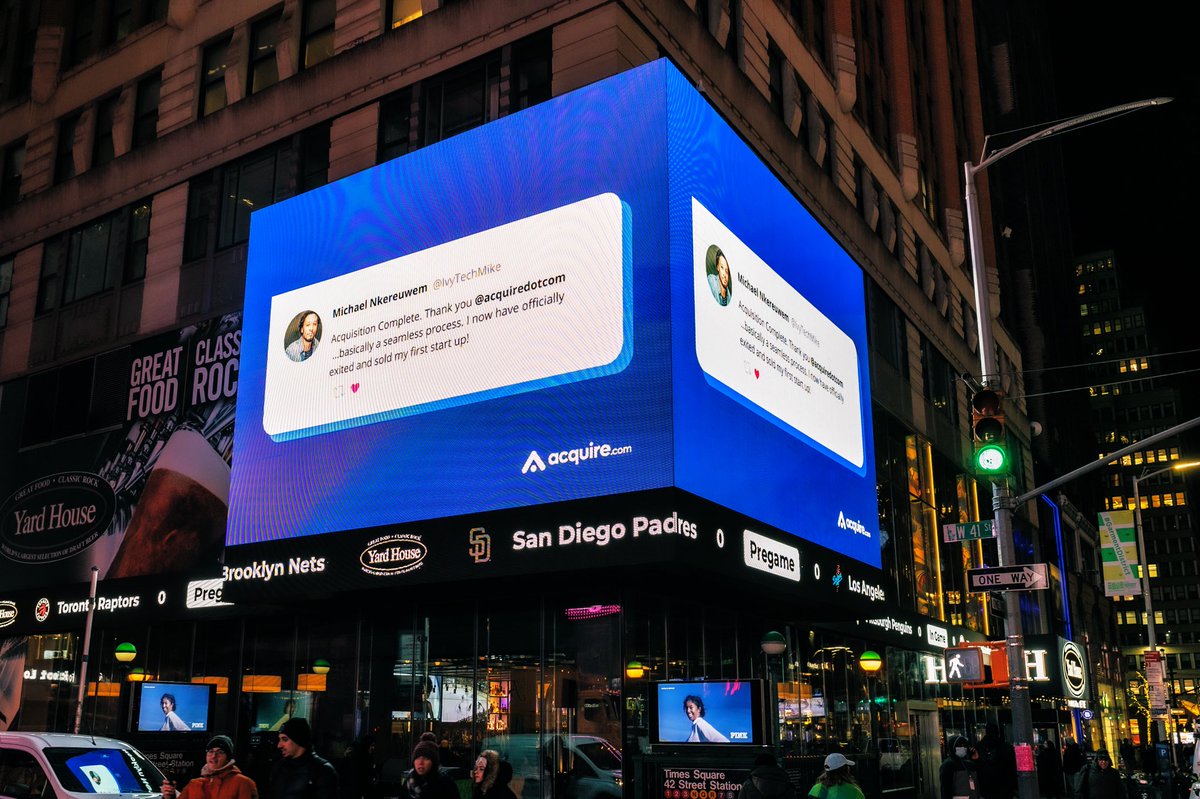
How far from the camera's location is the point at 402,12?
2805cm

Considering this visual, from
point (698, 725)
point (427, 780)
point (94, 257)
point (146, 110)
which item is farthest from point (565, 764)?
point (146, 110)

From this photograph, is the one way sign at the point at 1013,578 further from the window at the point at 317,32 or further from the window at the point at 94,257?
the window at the point at 94,257

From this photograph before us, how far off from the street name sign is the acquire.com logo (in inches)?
206

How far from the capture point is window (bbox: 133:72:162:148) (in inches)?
1351

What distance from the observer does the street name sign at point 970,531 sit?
53.8ft

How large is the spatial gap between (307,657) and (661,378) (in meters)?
11.7

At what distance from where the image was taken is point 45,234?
3594 cm

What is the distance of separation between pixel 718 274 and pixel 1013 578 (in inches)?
319

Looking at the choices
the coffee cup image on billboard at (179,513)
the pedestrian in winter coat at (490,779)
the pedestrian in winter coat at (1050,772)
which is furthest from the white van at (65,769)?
the pedestrian in winter coat at (1050,772)

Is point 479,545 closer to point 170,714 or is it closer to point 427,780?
point 170,714

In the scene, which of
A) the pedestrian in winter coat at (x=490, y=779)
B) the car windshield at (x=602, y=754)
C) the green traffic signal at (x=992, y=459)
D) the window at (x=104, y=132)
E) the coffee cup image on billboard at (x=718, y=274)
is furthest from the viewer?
the window at (x=104, y=132)

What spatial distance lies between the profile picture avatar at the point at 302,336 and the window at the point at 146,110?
1393 centimetres

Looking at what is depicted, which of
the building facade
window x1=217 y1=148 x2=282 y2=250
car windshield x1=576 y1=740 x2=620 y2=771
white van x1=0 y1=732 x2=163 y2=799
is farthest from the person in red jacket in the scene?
window x1=217 y1=148 x2=282 y2=250

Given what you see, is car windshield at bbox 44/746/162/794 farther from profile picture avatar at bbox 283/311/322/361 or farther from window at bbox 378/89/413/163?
window at bbox 378/89/413/163
